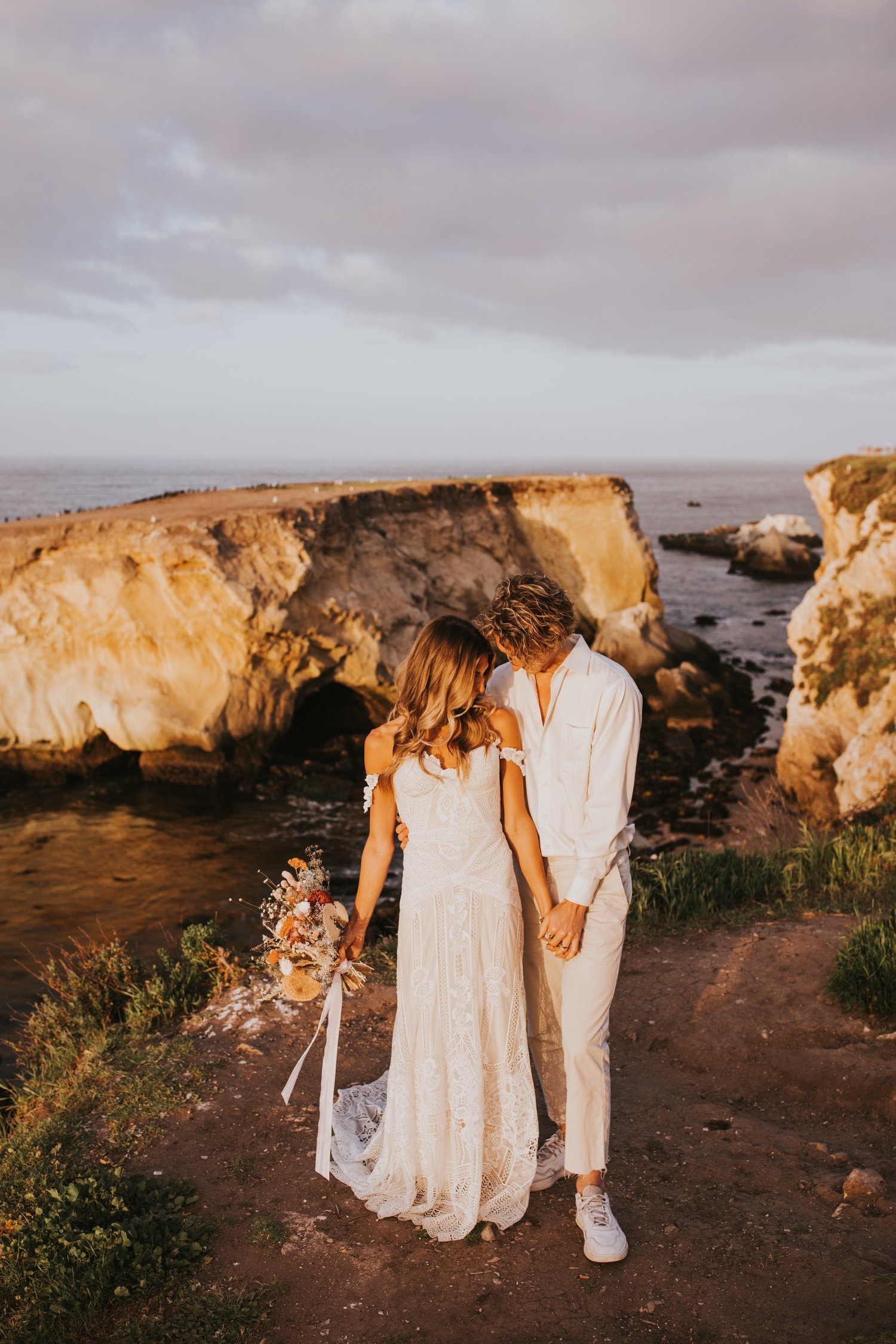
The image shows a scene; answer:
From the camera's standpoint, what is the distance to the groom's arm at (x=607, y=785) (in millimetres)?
4066

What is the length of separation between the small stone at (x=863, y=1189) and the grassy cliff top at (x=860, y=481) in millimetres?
16532

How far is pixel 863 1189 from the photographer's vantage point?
454 cm

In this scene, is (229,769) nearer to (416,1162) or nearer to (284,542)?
(284,542)

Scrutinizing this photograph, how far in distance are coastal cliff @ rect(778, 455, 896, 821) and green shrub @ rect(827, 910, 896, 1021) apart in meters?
9.64

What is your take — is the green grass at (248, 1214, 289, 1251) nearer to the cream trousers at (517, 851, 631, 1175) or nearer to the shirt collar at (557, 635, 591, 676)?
the cream trousers at (517, 851, 631, 1175)

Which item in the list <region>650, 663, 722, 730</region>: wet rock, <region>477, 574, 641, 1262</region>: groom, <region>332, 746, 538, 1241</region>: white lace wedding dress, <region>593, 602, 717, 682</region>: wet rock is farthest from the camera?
<region>593, 602, 717, 682</region>: wet rock

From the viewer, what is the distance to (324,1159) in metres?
4.66

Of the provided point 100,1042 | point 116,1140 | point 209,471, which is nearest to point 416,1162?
point 116,1140

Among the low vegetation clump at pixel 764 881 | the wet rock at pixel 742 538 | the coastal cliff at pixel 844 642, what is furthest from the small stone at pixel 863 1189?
the wet rock at pixel 742 538

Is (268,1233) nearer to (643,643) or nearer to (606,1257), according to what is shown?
(606,1257)

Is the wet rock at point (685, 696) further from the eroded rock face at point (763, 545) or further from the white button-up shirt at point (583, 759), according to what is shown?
the eroded rock face at point (763, 545)

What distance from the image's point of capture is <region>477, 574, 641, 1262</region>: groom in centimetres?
A: 402

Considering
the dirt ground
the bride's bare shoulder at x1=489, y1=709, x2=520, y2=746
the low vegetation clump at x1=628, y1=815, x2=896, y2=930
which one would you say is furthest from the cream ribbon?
the low vegetation clump at x1=628, y1=815, x2=896, y2=930

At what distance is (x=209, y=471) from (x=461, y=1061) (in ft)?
503
